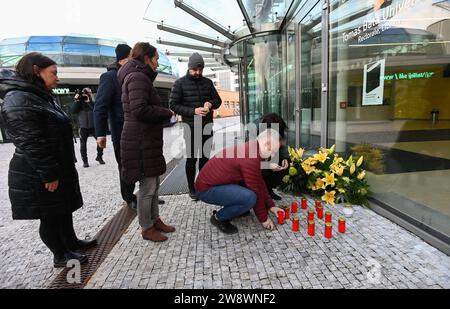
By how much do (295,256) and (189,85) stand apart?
8.05 ft

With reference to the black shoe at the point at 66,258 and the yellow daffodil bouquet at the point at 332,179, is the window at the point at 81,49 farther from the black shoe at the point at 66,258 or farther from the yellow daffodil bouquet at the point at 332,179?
the black shoe at the point at 66,258

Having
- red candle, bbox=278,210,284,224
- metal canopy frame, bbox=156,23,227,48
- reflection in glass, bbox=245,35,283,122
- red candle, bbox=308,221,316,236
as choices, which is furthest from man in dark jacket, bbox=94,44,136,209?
metal canopy frame, bbox=156,23,227,48

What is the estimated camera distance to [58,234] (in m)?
2.30

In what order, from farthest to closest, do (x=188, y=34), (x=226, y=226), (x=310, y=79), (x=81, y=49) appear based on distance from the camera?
(x=81, y=49), (x=188, y=34), (x=310, y=79), (x=226, y=226)

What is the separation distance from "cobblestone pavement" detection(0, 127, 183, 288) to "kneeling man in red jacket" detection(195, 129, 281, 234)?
1440 mm

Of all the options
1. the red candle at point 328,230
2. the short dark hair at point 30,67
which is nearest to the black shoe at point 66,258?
the short dark hair at point 30,67

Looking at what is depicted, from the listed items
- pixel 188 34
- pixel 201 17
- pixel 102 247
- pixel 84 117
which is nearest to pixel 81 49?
pixel 188 34

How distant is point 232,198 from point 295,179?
152cm

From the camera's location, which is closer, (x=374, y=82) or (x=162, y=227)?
(x=162, y=227)

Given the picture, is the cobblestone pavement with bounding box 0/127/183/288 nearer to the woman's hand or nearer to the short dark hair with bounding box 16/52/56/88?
the woman's hand

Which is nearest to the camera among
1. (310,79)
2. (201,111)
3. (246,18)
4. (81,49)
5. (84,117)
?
(201,111)

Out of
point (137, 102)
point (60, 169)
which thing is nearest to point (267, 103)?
point (137, 102)

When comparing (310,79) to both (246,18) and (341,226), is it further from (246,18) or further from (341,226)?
(341,226)

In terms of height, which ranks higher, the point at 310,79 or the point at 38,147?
the point at 310,79
